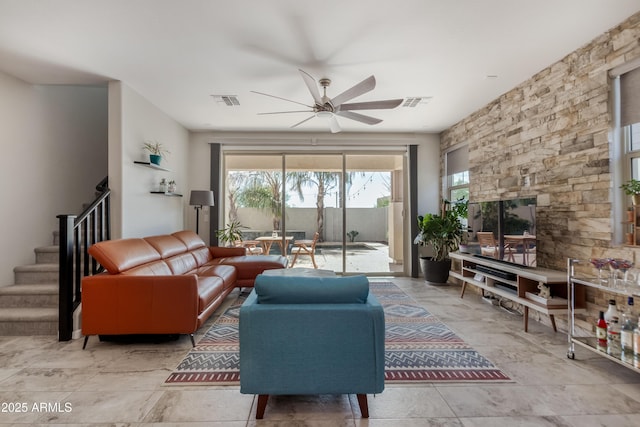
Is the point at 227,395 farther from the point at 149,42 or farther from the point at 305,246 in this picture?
the point at 305,246

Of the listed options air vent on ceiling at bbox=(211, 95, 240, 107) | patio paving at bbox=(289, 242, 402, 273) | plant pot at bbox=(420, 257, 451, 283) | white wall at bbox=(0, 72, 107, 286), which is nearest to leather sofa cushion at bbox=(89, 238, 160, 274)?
white wall at bbox=(0, 72, 107, 286)

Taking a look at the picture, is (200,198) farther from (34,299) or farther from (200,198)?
(34,299)

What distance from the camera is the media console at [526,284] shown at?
2758 mm

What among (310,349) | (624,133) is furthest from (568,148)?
(310,349)

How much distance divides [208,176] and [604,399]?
571cm

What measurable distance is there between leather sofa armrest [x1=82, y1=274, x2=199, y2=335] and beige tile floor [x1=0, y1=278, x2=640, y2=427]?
0.22m

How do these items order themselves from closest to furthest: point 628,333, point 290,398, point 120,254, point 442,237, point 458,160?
point 290,398 < point 628,333 < point 120,254 < point 442,237 < point 458,160

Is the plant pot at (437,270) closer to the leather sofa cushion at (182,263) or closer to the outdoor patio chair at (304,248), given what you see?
the outdoor patio chair at (304,248)

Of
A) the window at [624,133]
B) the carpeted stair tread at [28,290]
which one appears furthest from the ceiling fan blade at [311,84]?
the carpeted stair tread at [28,290]

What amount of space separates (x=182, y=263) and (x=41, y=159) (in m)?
2.14

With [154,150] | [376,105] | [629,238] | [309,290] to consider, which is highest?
[376,105]

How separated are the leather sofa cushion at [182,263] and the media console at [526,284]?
144 inches

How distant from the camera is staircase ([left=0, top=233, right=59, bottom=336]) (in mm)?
2895

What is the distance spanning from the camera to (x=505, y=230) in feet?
11.3
